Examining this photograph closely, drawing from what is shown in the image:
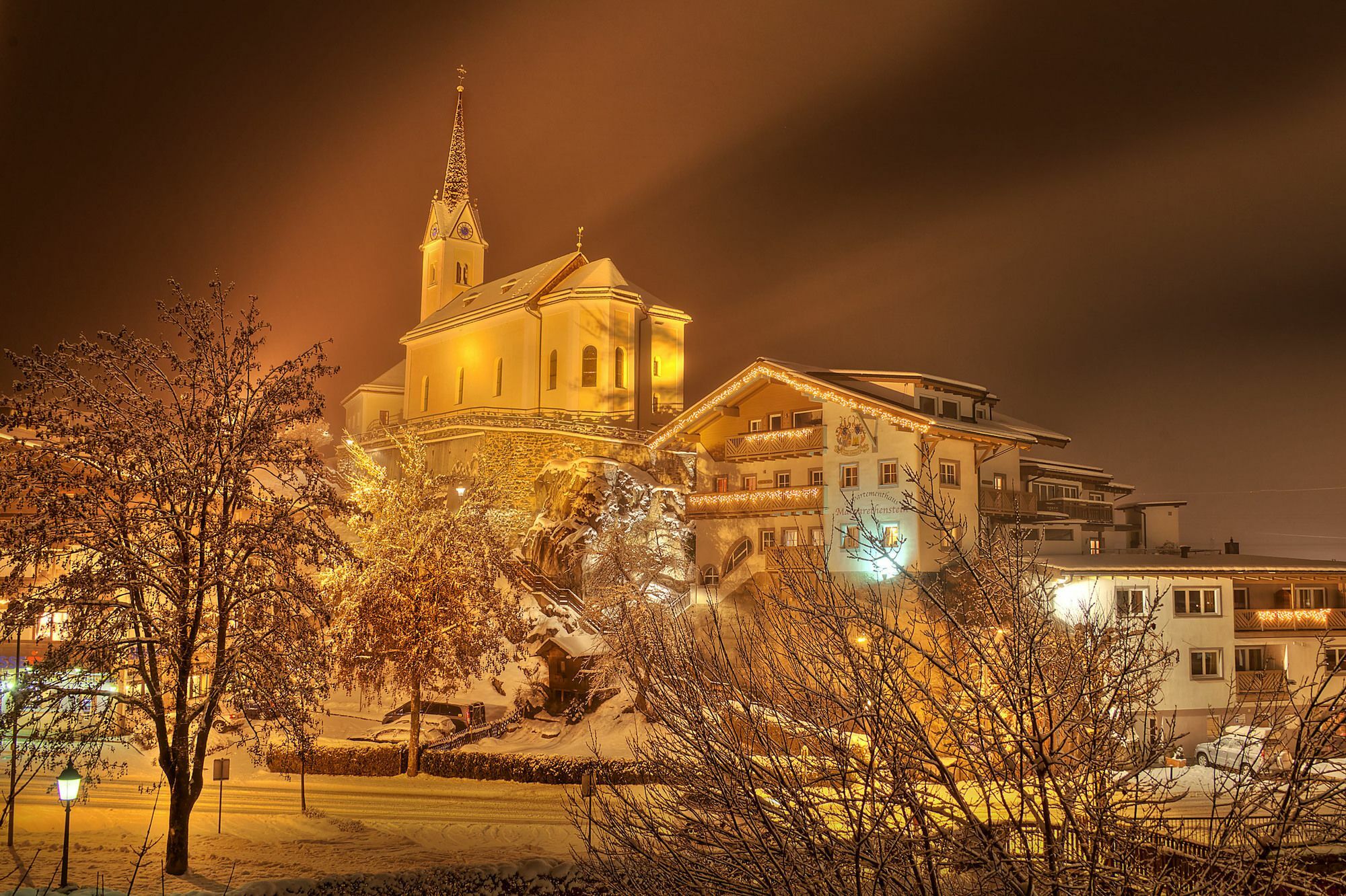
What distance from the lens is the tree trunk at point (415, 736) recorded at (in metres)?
28.3

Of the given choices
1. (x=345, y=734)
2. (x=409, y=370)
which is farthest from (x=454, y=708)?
(x=409, y=370)

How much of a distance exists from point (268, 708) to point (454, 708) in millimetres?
15246

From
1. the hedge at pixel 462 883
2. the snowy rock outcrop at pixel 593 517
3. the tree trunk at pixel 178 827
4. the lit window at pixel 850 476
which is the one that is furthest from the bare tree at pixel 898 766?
the snowy rock outcrop at pixel 593 517

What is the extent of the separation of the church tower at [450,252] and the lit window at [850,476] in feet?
167

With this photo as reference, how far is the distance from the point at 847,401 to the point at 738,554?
335 inches

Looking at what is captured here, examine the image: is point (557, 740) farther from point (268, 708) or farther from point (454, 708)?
point (268, 708)

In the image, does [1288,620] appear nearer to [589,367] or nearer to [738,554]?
[738,554]

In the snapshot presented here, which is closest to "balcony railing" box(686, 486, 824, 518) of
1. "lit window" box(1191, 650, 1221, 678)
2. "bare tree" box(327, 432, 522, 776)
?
"bare tree" box(327, 432, 522, 776)

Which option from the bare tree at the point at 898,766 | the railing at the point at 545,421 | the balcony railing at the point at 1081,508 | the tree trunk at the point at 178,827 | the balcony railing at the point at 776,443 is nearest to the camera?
the bare tree at the point at 898,766

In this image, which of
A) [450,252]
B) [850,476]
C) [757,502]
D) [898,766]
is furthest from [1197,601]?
[450,252]

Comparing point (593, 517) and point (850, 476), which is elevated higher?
point (850, 476)

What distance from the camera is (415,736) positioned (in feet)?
92.8

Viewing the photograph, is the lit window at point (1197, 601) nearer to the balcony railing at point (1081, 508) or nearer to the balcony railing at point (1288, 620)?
the balcony railing at point (1288, 620)

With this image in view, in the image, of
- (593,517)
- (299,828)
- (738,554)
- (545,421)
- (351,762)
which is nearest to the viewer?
(299,828)
